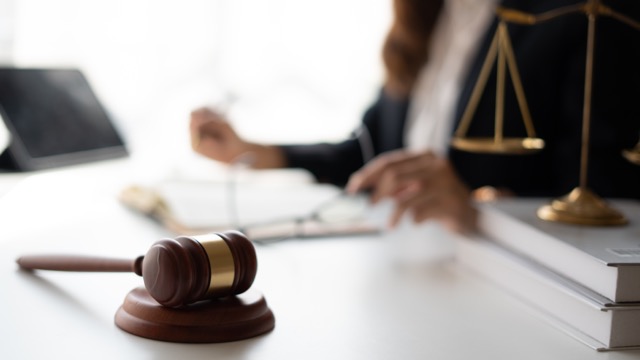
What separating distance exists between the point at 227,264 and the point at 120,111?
239 cm

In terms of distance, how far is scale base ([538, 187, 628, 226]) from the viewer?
2.81 feet

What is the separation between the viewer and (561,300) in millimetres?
770

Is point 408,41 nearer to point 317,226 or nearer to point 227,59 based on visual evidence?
point 317,226

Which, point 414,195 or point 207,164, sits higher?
point 414,195

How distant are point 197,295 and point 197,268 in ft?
0.08

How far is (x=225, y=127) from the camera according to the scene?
59.3 inches

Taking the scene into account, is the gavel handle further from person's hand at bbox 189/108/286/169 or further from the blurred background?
the blurred background

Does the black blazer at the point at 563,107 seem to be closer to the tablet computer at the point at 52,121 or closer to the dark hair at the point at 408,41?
the dark hair at the point at 408,41

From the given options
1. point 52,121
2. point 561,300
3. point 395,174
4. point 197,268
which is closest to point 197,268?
point 197,268

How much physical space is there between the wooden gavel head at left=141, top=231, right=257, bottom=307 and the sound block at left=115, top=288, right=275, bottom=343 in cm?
1

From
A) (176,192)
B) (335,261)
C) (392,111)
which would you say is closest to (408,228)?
(335,261)

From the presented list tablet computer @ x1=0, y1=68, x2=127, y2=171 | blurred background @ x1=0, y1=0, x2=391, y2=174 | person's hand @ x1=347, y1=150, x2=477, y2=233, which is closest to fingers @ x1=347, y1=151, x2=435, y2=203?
person's hand @ x1=347, y1=150, x2=477, y2=233

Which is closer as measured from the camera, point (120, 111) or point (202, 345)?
point (202, 345)

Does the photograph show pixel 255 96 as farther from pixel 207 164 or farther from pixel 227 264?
pixel 227 264
